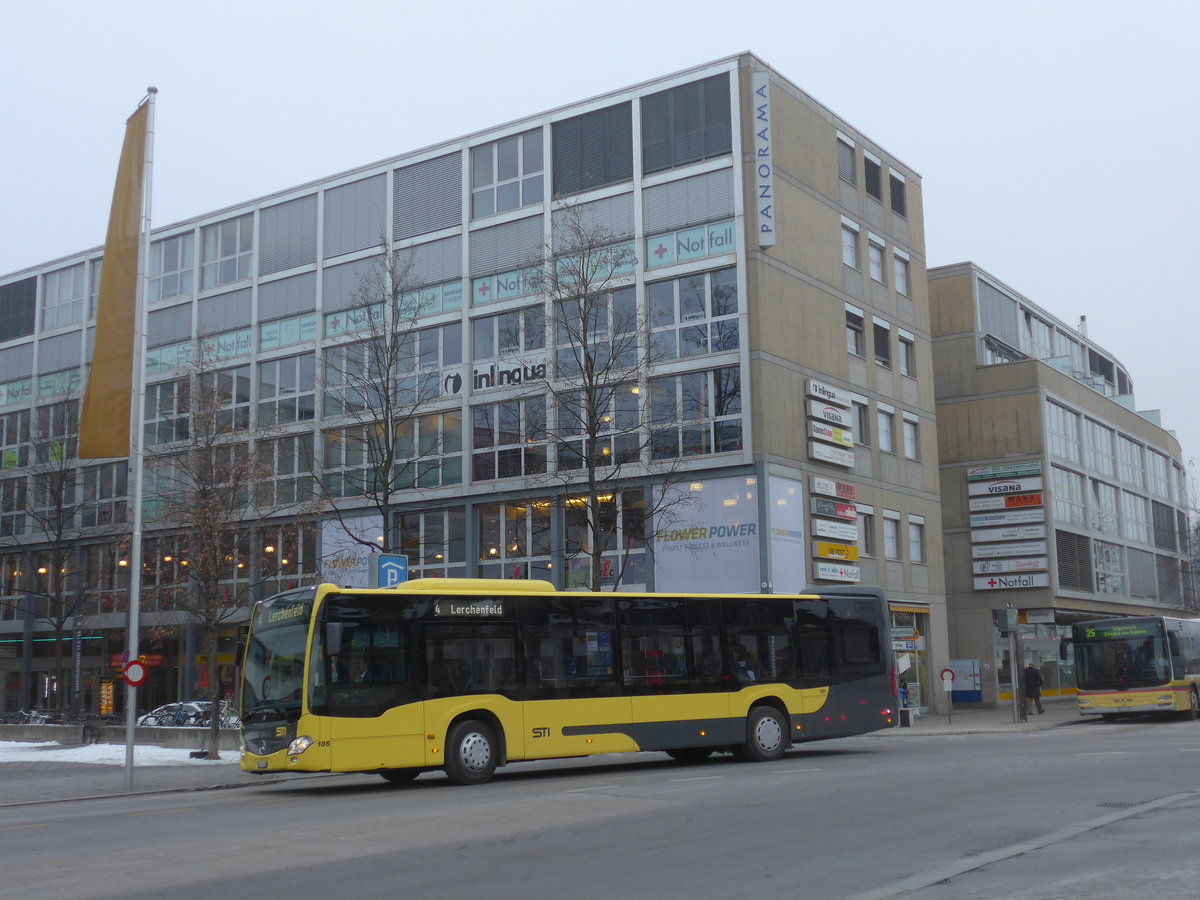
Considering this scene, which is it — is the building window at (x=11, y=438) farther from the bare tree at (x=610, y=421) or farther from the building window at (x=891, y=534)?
the building window at (x=891, y=534)

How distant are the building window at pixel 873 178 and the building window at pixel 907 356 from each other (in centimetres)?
501

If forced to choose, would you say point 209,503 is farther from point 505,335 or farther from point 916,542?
point 916,542

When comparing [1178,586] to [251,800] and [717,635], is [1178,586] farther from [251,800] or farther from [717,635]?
[251,800]

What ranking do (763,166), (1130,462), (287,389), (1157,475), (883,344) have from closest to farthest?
(763,166) → (883,344) → (287,389) → (1130,462) → (1157,475)

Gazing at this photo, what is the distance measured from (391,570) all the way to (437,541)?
19213 mm

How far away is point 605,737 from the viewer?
20.1m

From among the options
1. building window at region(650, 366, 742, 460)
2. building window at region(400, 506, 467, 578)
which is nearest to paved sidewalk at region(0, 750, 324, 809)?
building window at region(400, 506, 467, 578)

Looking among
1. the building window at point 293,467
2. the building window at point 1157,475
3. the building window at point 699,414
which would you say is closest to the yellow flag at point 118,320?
the building window at point 293,467

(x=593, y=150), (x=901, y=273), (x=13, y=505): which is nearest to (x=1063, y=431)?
(x=901, y=273)

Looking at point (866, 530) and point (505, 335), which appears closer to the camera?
point (505, 335)

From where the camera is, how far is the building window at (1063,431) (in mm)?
53281

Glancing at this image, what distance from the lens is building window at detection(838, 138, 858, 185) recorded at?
1759 inches

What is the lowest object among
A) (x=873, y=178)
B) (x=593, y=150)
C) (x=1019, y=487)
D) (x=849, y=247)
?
(x=1019, y=487)

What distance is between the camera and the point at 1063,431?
179 ft
